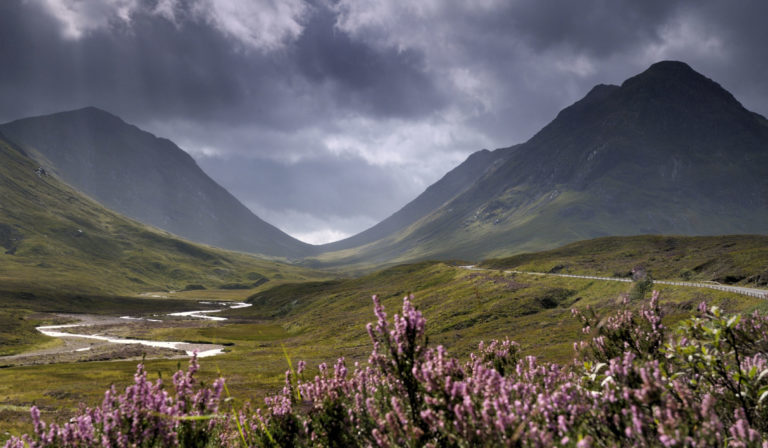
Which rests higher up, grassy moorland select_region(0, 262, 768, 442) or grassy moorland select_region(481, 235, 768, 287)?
grassy moorland select_region(481, 235, 768, 287)

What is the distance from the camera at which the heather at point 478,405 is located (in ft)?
13.3

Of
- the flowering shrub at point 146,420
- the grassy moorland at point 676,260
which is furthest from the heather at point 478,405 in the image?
the grassy moorland at point 676,260

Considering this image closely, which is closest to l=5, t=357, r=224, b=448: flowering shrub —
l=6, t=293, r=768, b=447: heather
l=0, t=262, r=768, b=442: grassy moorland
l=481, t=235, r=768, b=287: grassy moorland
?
l=6, t=293, r=768, b=447: heather

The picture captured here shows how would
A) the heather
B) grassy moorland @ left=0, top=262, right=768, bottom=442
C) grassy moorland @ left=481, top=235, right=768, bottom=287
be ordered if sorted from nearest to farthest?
the heather
grassy moorland @ left=0, top=262, right=768, bottom=442
grassy moorland @ left=481, top=235, right=768, bottom=287

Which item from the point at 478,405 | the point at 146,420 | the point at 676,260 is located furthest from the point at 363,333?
the point at 478,405

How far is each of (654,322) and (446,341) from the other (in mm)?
49723

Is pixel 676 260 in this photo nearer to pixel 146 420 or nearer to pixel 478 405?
pixel 478 405

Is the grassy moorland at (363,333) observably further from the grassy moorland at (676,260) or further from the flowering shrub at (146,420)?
the grassy moorland at (676,260)

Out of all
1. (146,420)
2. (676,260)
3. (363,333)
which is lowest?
(363,333)

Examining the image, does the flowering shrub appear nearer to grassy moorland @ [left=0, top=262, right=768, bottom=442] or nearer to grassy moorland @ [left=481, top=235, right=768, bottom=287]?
grassy moorland @ [left=0, top=262, right=768, bottom=442]

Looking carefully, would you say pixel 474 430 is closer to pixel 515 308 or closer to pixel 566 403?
pixel 566 403

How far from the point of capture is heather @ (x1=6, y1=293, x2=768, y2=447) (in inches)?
159

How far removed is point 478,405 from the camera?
509 centimetres

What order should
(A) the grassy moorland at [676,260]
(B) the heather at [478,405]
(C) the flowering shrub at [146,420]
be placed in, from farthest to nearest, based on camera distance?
(A) the grassy moorland at [676,260]
(C) the flowering shrub at [146,420]
(B) the heather at [478,405]
